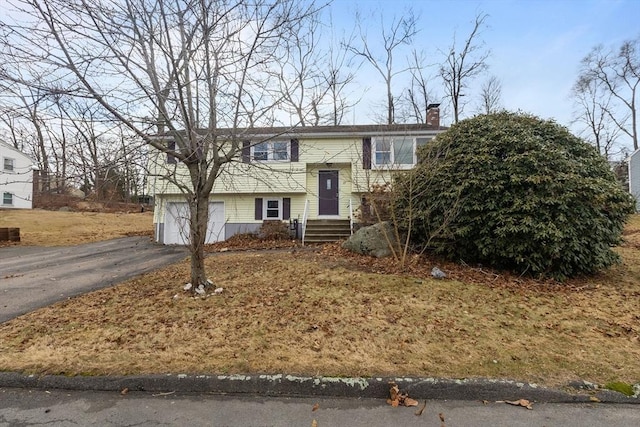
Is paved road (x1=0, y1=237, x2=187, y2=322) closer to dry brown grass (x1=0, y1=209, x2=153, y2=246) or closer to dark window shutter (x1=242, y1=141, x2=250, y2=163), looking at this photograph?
dry brown grass (x1=0, y1=209, x2=153, y2=246)

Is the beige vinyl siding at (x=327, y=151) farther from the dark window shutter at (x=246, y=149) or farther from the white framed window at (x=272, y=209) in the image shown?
the dark window shutter at (x=246, y=149)

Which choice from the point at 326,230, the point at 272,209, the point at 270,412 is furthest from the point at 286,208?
the point at 270,412

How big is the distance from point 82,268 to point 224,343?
7.91 metres

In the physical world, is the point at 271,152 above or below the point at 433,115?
below

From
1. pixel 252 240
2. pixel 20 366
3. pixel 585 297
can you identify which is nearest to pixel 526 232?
pixel 585 297

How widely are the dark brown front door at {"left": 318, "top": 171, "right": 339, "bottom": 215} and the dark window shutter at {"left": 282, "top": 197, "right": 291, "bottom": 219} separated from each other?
4.67ft

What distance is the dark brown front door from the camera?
1638 centimetres

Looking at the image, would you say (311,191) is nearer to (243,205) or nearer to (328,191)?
(328,191)

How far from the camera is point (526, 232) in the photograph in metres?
6.71

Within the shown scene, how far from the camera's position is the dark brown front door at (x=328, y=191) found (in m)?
16.4

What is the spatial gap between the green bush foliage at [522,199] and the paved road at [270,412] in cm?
425

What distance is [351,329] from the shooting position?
4590 millimetres

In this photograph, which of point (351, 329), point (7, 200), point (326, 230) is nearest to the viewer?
point (351, 329)

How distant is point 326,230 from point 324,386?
37.8 ft
